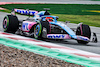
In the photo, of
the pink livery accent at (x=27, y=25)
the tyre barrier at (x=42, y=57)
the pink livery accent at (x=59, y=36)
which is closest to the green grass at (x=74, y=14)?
the pink livery accent at (x=27, y=25)

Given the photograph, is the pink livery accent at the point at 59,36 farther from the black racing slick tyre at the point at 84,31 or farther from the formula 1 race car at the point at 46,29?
the black racing slick tyre at the point at 84,31

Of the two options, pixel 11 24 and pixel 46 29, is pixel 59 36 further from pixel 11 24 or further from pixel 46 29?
pixel 11 24

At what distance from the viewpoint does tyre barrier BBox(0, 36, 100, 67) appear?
674 cm

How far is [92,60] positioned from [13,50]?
2.26 m

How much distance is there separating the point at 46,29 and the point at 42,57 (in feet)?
8.68

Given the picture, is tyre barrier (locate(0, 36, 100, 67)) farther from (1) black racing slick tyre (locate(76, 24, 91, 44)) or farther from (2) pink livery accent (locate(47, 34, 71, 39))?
(1) black racing slick tyre (locate(76, 24, 91, 44))

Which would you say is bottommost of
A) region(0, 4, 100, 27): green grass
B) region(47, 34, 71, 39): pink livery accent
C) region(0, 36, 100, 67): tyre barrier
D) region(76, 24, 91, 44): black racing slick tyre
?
region(0, 36, 100, 67): tyre barrier

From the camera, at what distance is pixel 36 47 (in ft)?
27.2

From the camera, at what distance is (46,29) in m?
9.84

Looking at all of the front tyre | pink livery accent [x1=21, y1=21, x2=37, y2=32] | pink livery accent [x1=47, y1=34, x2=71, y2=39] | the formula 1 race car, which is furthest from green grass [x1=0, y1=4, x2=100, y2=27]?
pink livery accent [x1=47, y1=34, x2=71, y2=39]

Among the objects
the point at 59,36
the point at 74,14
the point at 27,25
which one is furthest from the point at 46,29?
the point at 74,14

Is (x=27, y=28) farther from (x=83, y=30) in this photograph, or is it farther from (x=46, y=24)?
(x=83, y=30)

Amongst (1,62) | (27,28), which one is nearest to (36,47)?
(1,62)

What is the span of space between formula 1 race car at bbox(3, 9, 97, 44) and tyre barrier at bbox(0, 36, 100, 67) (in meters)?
1.49
